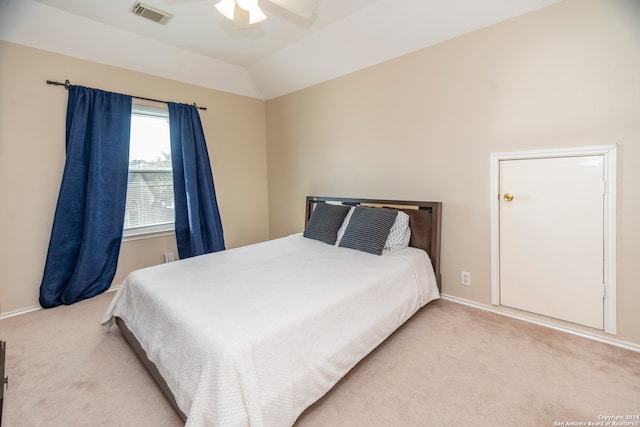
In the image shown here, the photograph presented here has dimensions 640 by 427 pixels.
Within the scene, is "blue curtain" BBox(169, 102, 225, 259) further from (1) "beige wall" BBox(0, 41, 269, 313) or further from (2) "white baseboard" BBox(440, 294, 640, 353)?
(2) "white baseboard" BBox(440, 294, 640, 353)

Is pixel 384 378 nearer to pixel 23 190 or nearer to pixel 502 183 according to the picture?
pixel 502 183

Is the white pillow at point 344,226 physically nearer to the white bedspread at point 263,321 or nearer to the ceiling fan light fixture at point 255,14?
the white bedspread at point 263,321

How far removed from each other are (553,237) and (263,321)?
221 centimetres

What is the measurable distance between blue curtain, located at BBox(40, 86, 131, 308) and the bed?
103 cm

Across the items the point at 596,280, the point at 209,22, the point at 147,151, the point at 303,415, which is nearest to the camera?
the point at 303,415

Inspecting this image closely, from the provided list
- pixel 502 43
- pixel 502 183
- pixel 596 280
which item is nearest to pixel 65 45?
pixel 502 43

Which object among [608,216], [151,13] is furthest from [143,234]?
[608,216]

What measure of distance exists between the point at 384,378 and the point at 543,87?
7.62ft

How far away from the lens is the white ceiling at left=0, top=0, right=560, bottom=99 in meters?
2.47

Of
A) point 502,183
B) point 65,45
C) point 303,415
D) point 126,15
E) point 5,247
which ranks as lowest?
point 303,415

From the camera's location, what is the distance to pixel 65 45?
2768 mm

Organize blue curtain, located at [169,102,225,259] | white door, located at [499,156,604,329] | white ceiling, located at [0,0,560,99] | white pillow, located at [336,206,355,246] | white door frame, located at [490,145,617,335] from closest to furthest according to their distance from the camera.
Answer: white door frame, located at [490,145,617,335], white door, located at [499,156,604,329], white ceiling, located at [0,0,560,99], white pillow, located at [336,206,355,246], blue curtain, located at [169,102,225,259]

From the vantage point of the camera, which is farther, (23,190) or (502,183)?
(23,190)

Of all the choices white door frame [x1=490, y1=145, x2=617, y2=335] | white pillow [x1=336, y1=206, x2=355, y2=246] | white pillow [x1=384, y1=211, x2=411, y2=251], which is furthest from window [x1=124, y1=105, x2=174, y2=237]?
white door frame [x1=490, y1=145, x2=617, y2=335]
